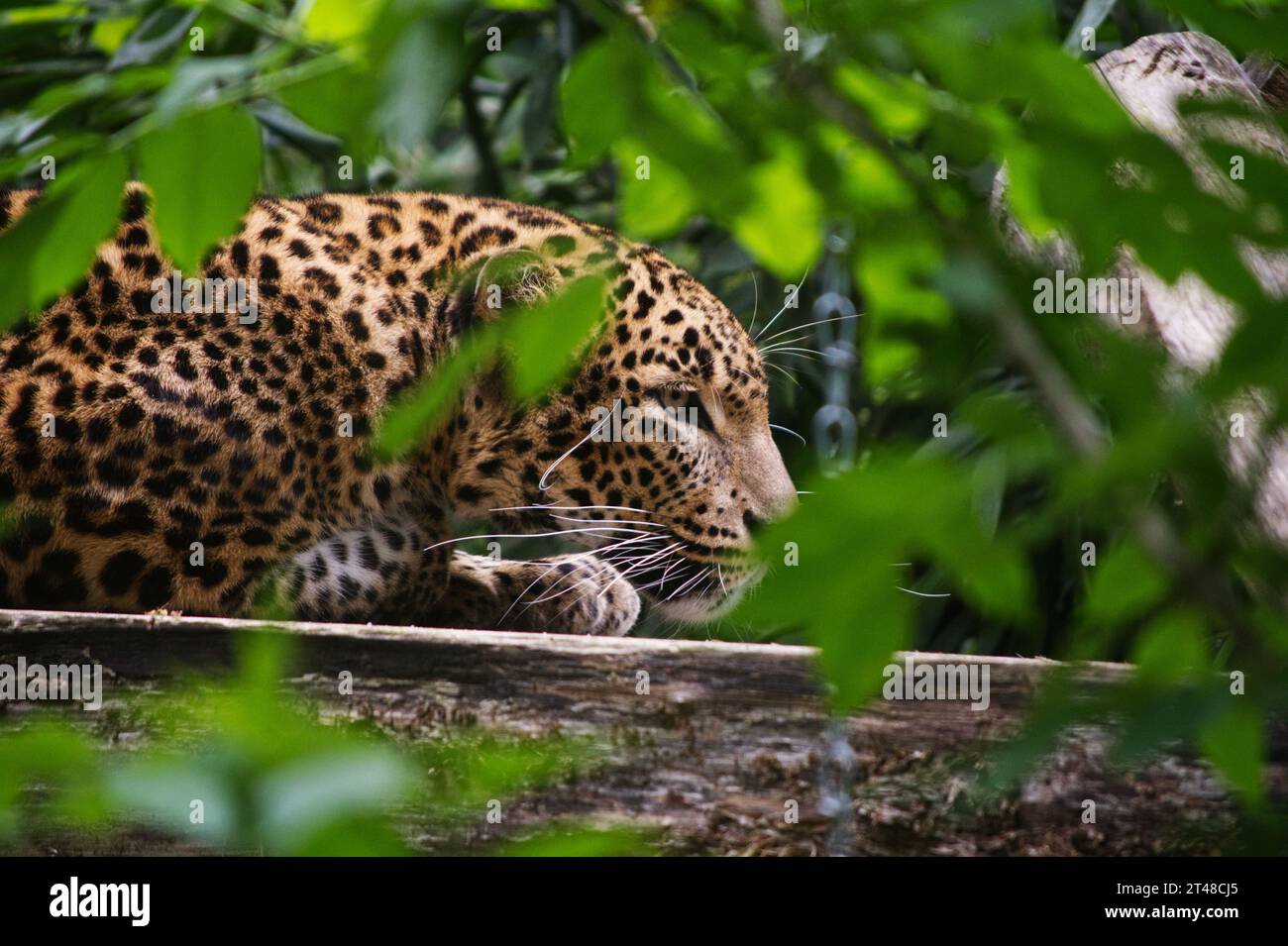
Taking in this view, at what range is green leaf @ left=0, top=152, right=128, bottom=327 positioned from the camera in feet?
2.68

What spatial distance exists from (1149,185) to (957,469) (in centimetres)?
20

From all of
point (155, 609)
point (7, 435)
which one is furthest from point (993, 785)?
point (7, 435)

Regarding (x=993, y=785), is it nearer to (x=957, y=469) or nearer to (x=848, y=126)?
(x=957, y=469)

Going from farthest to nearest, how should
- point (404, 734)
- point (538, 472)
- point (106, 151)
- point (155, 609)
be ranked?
1. point (538, 472)
2. point (155, 609)
3. point (404, 734)
4. point (106, 151)

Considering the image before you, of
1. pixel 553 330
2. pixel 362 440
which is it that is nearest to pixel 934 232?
pixel 553 330

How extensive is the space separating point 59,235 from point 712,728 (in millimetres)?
1229

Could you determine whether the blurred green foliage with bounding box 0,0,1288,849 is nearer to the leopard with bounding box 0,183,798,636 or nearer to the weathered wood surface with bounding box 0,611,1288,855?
the weathered wood surface with bounding box 0,611,1288,855

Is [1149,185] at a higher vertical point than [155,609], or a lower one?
higher

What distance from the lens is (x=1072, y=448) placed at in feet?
2.22

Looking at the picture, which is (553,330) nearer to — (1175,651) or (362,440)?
(1175,651)

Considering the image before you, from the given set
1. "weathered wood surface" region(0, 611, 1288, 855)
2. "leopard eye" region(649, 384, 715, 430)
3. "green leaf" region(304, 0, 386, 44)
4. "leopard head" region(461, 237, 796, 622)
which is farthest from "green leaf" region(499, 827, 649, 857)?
"leopard eye" region(649, 384, 715, 430)

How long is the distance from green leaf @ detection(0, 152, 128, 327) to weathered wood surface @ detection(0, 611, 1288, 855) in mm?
1038

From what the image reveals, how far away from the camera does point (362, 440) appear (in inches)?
112

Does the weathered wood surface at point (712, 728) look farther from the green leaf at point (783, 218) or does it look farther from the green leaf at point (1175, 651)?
the green leaf at point (1175, 651)
